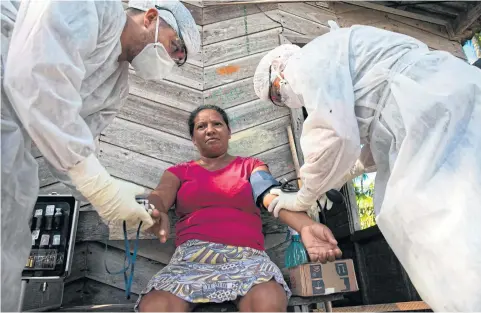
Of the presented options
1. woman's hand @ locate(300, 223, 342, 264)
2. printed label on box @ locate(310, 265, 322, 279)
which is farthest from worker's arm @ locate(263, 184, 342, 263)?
printed label on box @ locate(310, 265, 322, 279)

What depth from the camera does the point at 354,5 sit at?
2.97 m

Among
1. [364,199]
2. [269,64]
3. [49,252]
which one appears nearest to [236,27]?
[269,64]

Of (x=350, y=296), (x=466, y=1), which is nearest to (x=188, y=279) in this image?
(x=350, y=296)

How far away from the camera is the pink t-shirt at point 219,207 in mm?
1536

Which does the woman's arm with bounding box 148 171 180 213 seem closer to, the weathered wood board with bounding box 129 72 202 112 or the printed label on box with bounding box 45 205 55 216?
the printed label on box with bounding box 45 205 55 216

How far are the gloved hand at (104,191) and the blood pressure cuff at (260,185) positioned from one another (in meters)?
0.61

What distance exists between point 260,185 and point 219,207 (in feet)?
0.72

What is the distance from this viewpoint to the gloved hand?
99 cm

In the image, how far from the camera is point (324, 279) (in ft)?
4.59

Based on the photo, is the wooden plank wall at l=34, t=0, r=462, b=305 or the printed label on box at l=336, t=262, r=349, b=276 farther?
the wooden plank wall at l=34, t=0, r=462, b=305

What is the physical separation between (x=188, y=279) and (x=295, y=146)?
1155 mm

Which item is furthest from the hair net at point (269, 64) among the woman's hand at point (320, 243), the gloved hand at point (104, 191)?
the gloved hand at point (104, 191)

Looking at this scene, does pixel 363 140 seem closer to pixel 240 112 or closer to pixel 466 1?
pixel 240 112

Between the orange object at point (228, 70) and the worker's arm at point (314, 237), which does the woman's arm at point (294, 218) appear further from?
the orange object at point (228, 70)
